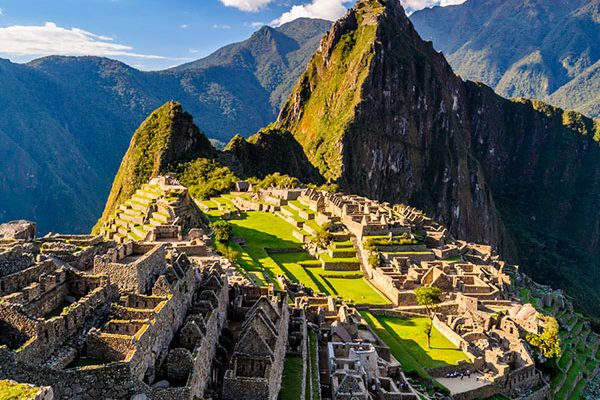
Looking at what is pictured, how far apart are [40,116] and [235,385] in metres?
143

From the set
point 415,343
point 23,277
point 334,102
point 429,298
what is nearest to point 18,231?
point 23,277

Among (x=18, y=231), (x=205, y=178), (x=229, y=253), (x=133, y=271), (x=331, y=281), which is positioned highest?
(x=133, y=271)

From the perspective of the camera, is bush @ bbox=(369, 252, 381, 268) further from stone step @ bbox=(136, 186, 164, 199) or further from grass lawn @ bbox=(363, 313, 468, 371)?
stone step @ bbox=(136, 186, 164, 199)

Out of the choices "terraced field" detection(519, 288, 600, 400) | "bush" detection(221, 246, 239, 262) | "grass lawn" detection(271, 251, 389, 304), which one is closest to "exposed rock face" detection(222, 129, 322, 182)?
"grass lawn" detection(271, 251, 389, 304)

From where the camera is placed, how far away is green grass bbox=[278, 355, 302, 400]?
18375 millimetres

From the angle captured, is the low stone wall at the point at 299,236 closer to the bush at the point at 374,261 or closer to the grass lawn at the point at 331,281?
the grass lawn at the point at 331,281

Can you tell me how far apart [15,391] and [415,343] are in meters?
26.8

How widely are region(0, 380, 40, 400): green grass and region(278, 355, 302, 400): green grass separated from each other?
32.5 feet

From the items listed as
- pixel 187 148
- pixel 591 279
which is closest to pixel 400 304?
pixel 187 148

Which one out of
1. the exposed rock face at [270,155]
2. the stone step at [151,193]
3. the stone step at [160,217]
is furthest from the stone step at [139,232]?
the exposed rock face at [270,155]

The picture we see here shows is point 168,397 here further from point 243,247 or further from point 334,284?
point 243,247

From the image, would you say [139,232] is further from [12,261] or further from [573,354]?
[573,354]

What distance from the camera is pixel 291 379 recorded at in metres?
19.6

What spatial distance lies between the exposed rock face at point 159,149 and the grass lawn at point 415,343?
62.6 meters
